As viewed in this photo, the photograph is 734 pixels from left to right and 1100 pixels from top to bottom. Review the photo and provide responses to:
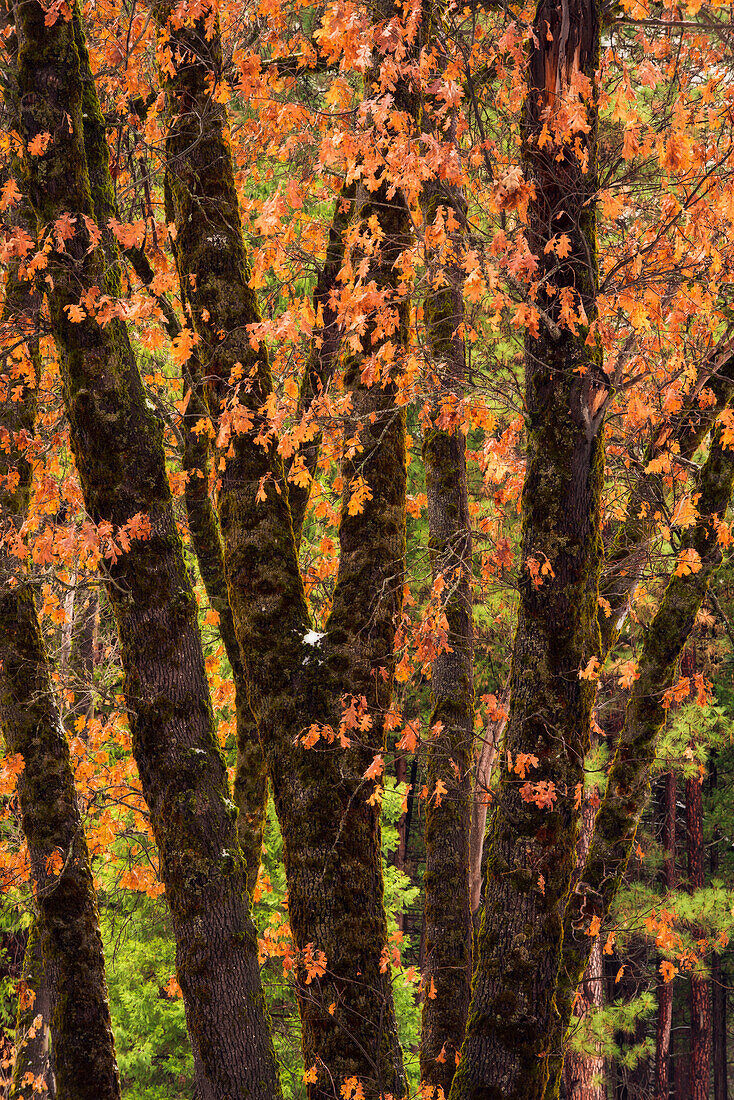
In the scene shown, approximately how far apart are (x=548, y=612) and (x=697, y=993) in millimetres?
19175

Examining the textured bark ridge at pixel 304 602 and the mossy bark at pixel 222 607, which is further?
the mossy bark at pixel 222 607

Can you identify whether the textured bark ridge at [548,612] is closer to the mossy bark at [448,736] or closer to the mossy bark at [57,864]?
the mossy bark at [448,736]

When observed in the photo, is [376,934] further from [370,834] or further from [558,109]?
[558,109]

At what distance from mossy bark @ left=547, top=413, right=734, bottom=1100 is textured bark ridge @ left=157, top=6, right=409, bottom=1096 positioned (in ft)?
5.09

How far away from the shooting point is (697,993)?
1875cm

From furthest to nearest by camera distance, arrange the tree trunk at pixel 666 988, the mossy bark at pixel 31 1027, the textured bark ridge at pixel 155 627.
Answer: the tree trunk at pixel 666 988 < the mossy bark at pixel 31 1027 < the textured bark ridge at pixel 155 627

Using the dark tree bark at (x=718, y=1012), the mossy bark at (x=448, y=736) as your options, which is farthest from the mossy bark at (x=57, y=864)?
the dark tree bark at (x=718, y=1012)

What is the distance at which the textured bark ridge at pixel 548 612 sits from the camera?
305cm

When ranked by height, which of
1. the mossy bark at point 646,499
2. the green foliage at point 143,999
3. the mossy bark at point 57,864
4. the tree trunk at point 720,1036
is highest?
the mossy bark at point 646,499

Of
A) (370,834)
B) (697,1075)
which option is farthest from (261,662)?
(697,1075)

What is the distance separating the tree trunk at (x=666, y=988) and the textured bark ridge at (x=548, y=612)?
14606 mm

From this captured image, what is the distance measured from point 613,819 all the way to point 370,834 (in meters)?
1.88

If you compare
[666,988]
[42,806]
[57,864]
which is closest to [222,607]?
[42,806]

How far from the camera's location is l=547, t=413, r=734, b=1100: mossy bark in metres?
4.45
